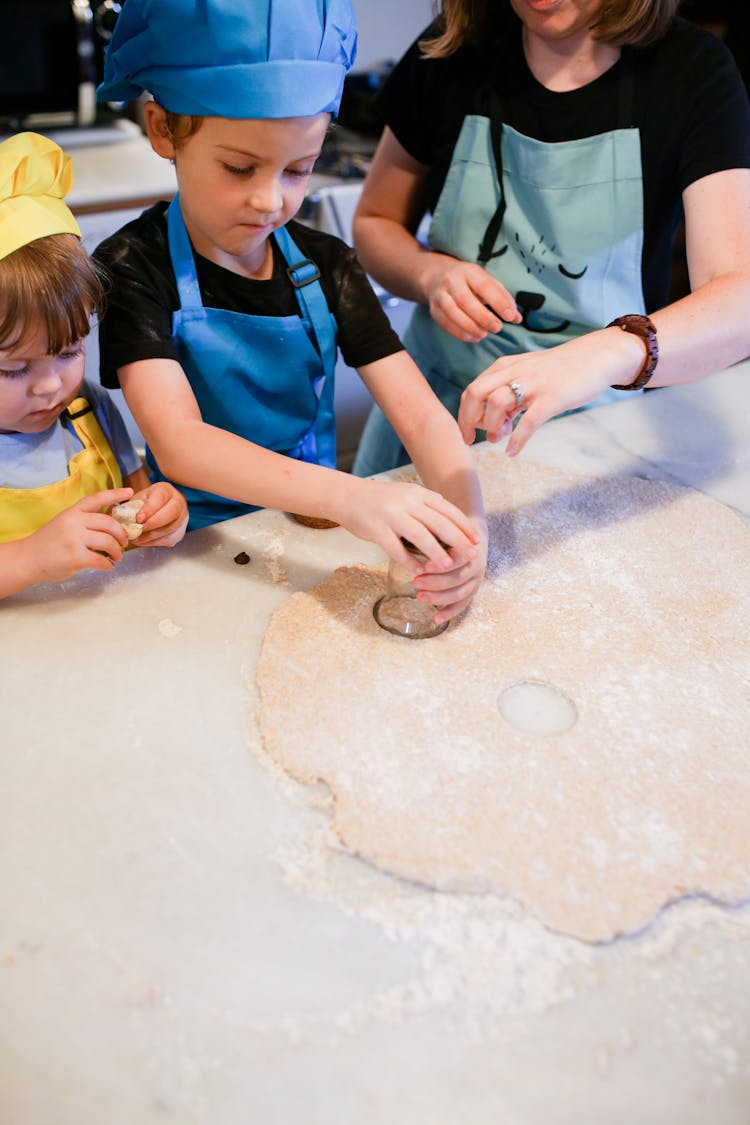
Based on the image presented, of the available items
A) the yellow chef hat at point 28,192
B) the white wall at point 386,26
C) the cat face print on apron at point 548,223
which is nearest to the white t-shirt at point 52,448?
the yellow chef hat at point 28,192

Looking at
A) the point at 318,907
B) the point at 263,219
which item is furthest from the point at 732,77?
the point at 318,907

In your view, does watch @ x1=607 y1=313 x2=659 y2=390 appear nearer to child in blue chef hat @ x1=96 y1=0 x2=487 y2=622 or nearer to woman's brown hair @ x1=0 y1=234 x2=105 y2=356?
child in blue chef hat @ x1=96 y1=0 x2=487 y2=622

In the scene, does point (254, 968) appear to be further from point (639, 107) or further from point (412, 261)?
point (639, 107)

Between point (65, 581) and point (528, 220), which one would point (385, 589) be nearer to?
point (65, 581)

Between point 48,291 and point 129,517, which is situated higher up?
point 48,291

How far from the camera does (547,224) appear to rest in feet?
4.23

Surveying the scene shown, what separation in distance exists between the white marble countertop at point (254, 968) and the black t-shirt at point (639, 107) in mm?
910

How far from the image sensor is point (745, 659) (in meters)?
0.87

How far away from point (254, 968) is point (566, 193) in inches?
43.0

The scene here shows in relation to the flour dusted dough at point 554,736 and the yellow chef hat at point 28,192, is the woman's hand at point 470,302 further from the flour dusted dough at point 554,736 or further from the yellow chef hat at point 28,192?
the yellow chef hat at point 28,192

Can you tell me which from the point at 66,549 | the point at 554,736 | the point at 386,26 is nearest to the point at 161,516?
the point at 66,549

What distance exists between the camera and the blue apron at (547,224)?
124 centimetres

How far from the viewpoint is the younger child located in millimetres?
840

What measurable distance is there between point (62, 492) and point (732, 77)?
1004mm
